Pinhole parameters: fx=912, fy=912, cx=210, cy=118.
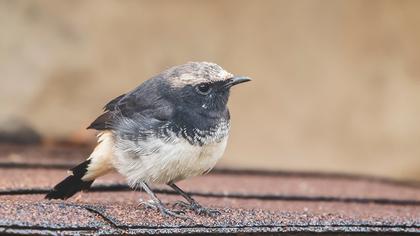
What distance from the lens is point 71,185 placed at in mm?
4957

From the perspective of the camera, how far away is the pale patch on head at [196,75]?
4.80 metres

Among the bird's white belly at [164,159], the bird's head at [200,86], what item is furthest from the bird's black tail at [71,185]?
the bird's head at [200,86]

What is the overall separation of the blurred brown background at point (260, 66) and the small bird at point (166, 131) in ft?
12.0

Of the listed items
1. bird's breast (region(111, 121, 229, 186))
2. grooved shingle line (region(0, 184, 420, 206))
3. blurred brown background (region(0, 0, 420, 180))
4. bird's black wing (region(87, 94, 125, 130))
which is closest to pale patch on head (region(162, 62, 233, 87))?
bird's breast (region(111, 121, 229, 186))

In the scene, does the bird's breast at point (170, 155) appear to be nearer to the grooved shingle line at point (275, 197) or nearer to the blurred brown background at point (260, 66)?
the grooved shingle line at point (275, 197)

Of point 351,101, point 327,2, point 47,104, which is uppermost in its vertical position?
point 327,2

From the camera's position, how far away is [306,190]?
6121 millimetres

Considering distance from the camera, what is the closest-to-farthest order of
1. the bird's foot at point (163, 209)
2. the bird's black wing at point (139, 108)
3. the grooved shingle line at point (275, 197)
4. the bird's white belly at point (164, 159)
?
the bird's foot at point (163, 209)
the bird's white belly at point (164, 159)
the bird's black wing at point (139, 108)
the grooved shingle line at point (275, 197)

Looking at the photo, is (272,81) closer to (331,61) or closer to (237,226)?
(331,61)

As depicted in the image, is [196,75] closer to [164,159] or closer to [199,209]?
[164,159]

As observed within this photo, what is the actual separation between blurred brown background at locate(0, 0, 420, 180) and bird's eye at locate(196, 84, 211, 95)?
12.3 feet

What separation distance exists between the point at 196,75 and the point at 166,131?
372mm

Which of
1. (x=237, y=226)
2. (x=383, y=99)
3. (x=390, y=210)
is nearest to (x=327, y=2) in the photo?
(x=383, y=99)

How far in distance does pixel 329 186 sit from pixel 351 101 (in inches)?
108
